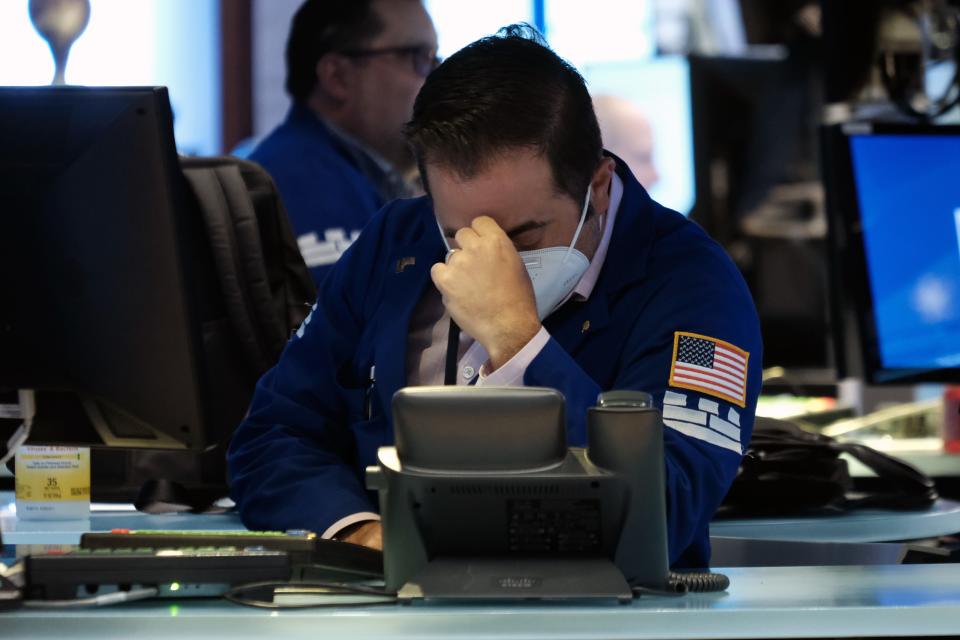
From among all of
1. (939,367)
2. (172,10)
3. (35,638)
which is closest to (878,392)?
(939,367)

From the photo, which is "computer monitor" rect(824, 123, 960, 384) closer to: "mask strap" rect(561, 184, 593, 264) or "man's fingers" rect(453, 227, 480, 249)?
"mask strap" rect(561, 184, 593, 264)

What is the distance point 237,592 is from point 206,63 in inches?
212

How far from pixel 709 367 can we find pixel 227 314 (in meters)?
0.88

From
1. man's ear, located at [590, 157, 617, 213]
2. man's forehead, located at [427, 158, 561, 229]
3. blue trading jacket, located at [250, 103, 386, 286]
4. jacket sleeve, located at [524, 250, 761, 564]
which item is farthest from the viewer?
blue trading jacket, located at [250, 103, 386, 286]

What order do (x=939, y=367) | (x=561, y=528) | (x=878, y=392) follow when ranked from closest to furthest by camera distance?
1. (x=561, y=528)
2. (x=939, y=367)
3. (x=878, y=392)

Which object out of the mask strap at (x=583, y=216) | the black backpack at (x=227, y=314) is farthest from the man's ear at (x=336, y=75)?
the mask strap at (x=583, y=216)

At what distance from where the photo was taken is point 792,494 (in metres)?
2.09

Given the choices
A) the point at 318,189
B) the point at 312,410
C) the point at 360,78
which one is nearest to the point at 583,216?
the point at 312,410

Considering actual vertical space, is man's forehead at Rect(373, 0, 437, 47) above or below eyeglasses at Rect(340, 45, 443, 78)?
above

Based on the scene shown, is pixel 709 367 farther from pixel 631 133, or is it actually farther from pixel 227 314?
pixel 631 133

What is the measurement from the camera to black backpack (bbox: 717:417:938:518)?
208 cm

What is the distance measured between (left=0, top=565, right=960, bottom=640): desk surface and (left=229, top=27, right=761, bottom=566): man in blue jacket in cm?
34

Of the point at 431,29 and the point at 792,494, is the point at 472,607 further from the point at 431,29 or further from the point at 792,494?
the point at 431,29

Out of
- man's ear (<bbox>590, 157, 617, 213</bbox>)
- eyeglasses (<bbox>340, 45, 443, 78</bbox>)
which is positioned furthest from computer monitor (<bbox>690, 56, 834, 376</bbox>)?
man's ear (<bbox>590, 157, 617, 213</bbox>)
